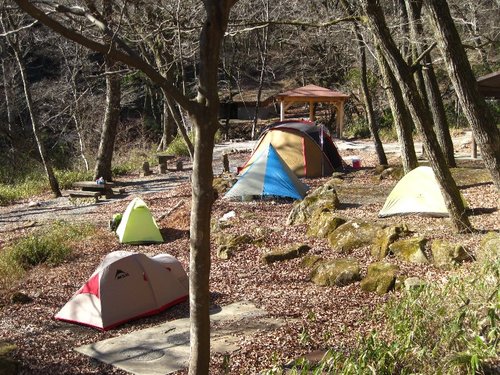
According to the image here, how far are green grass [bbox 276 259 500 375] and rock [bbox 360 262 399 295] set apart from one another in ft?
6.00

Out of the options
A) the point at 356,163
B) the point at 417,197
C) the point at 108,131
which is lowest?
the point at 417,197

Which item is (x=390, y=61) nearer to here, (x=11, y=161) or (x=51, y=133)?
(x=11, y=161)

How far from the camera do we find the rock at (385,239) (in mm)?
8523

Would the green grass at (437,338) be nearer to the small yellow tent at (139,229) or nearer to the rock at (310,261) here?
the rock at (310,261)

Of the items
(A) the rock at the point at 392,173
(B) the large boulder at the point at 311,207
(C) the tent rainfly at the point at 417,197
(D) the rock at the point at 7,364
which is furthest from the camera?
(A) the rock at the point at 392,173

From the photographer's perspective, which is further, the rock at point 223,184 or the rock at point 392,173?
the rock at point 392,173

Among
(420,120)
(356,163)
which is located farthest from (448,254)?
(356,163)

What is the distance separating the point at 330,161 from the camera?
61.1 feet

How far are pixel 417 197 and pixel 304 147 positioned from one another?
7771 mm

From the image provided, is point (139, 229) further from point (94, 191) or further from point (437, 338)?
point (437, 338)

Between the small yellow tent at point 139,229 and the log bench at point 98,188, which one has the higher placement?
the log bench at point 98,188

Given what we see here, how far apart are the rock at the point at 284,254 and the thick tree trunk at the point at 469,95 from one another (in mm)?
3095

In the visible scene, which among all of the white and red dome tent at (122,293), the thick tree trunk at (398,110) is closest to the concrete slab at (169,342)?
the white and red dome tent at (122,293)

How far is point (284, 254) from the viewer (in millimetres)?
9305
